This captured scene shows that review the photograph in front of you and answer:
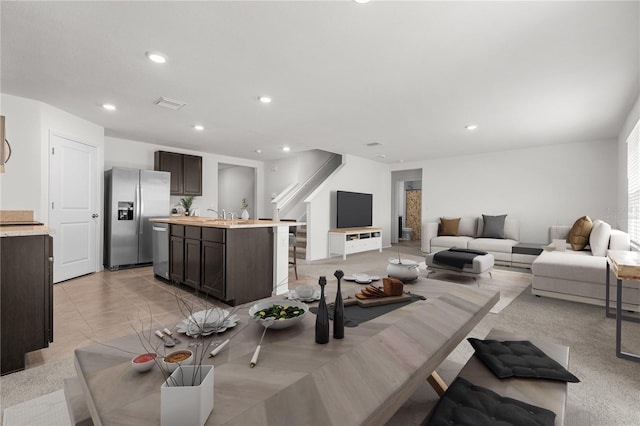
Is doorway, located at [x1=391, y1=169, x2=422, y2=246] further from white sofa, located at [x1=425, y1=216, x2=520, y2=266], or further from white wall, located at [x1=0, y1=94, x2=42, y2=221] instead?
white wall, located at [x1=0, y1=94, x2=42, y2=221]

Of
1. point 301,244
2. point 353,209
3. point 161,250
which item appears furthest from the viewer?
point 353,209

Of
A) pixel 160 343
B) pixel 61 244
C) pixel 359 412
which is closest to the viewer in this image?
pixel 359 412

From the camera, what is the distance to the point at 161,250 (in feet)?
14.5

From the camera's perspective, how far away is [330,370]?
96 centimetres

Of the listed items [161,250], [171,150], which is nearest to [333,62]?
[161,250]

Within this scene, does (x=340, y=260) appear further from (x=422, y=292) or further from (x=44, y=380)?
(x=44, y=380)

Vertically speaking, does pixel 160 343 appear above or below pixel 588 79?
below

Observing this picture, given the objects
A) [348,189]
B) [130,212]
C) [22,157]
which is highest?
[22,157]

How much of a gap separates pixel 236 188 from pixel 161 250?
5365 millimetres

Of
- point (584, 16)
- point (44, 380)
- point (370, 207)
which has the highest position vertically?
point (584, 16)

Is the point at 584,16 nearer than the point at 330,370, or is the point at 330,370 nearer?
the point at 330,370

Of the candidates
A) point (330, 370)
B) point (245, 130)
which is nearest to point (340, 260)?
point (245, 130)

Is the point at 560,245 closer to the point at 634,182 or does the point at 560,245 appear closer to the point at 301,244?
the point at 634,182

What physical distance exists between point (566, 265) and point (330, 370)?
3.85 meters
